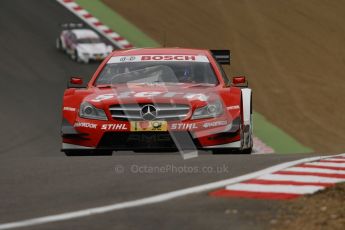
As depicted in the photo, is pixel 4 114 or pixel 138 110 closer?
pixel 138 110

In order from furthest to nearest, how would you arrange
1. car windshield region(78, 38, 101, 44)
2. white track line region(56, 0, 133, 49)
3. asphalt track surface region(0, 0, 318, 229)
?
white track line region(56, 0, 133, 49), car windshield region(78, 38, 101, 44), asphalt track surface region(0, 0, 318, 229)

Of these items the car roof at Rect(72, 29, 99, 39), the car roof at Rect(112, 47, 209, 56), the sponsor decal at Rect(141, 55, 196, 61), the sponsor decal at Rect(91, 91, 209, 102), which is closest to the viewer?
the sponsor decal at Rect(91, 91, 209, 102)

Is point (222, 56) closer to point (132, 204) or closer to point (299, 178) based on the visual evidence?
point (299, 178)

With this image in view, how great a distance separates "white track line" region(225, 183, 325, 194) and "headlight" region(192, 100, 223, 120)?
151 inches

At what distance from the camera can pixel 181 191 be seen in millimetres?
7387

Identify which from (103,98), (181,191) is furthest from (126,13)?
(181,191)

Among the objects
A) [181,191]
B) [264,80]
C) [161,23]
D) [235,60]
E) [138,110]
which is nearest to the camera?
[181,191]

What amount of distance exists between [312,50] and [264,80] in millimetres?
3242

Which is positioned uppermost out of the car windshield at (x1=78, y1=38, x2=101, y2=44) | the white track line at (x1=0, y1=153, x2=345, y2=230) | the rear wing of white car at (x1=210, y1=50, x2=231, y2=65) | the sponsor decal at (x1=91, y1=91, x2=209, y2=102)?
the rear wing of white car at (x1=210, y1=50, x2=231, y2=65)

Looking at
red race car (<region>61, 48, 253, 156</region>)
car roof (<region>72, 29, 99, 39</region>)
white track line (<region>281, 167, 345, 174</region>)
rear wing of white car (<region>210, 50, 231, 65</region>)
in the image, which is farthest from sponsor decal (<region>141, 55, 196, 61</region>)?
car roof (<region>72, 29, 99, 39</region>)

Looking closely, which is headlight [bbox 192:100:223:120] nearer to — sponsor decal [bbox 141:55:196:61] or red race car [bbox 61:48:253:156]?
red race car [bbox 61:48:253:156]

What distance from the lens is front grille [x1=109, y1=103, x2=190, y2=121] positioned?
37.2 feet

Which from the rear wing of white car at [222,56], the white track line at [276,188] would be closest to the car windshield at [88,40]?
the rear wing of white car at [222,56]

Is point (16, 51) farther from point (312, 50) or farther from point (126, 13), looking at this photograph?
point (312, 50)
